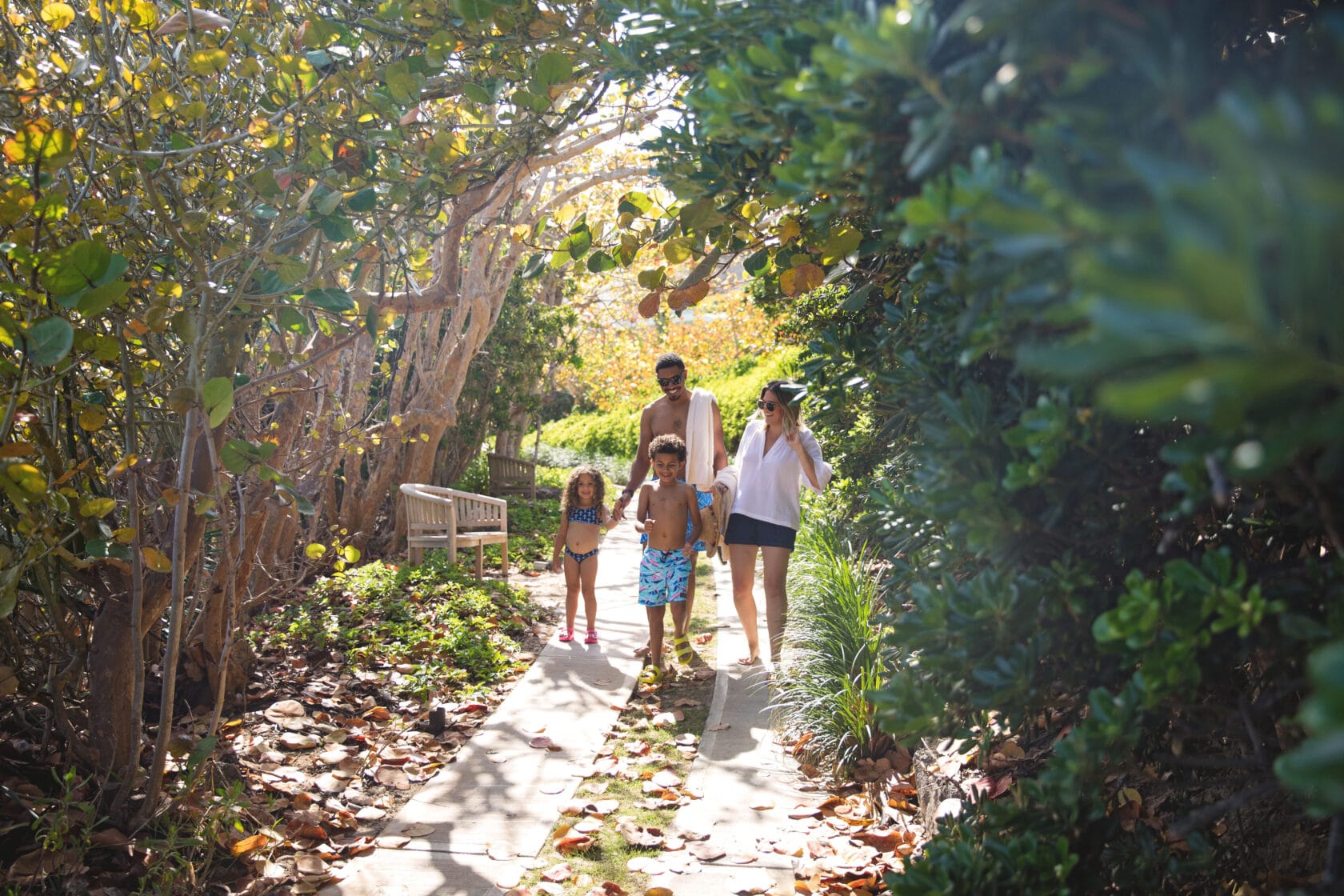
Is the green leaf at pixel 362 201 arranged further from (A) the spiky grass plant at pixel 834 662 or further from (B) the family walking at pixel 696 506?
(B) the family walking at pixel 696 506

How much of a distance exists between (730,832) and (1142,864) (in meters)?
2.36

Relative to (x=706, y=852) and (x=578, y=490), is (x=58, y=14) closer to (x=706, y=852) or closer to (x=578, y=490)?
(x=706, y=852)

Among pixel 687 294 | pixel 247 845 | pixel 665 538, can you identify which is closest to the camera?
pixel 687 294

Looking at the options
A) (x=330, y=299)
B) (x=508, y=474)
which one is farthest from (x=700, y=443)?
(x=508, y=474)

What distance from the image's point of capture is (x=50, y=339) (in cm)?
226

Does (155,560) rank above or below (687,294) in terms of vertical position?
below

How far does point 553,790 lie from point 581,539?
302cm

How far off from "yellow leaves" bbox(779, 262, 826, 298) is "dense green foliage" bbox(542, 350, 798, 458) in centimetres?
1114

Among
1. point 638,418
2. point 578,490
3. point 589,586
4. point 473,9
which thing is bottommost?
point 589,586

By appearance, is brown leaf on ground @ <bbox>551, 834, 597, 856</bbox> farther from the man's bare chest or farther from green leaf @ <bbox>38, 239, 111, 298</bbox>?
the man's bare chest

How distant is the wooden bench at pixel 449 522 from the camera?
9312 mm

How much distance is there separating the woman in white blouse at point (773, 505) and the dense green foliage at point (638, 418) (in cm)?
792

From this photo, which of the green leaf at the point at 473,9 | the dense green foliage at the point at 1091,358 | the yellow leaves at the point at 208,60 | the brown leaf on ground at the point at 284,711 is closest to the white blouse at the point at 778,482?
the brown leaf on ground at the point at 284,711

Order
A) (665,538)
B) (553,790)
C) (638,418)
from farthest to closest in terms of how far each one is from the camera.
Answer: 1. (638,418)
2. (665,538)
3. (553,790)
